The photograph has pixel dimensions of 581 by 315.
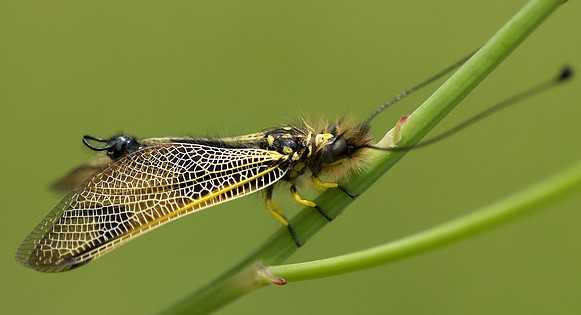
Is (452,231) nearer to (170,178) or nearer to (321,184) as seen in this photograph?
(321,184)

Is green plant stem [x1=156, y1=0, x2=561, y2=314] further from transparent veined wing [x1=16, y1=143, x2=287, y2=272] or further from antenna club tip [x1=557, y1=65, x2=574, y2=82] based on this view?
transparent veined wing [x1=16, y1=143, x2=287, y2=272]

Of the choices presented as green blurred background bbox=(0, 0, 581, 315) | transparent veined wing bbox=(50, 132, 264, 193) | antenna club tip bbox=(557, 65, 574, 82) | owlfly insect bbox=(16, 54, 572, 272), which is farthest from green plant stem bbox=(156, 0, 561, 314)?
green blurred background bbox=(0, 0, 581, 315)

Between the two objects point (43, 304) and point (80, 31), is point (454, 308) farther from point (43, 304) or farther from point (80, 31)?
point (80, 31)

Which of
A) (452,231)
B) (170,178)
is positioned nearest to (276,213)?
(170,178)

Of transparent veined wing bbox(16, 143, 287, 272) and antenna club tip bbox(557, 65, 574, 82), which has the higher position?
antenna club tip bbox(557, 65, 574, 82)

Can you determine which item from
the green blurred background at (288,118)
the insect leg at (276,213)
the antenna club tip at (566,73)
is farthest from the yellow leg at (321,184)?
the green blurred background at (288,118)

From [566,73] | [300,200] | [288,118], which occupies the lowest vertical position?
[300,200]
